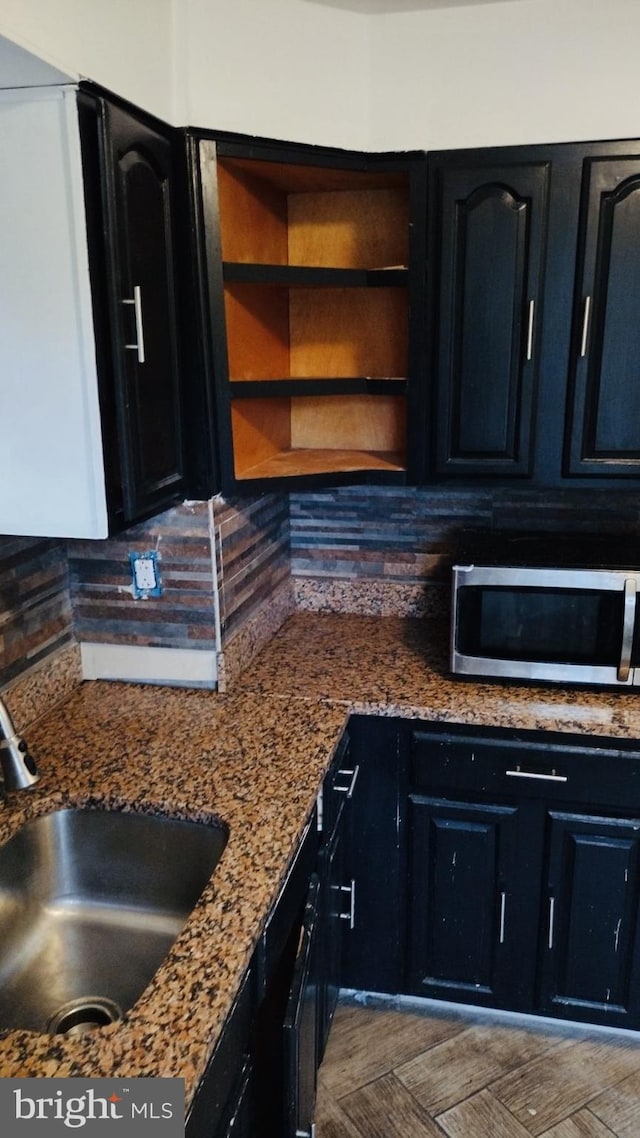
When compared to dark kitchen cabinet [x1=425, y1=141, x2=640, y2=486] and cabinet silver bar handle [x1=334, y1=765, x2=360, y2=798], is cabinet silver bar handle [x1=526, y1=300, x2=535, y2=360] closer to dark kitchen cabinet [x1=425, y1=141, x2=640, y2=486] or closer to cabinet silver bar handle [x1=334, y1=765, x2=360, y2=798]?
dark kitchen cabinet [x1=425, y1=141, x2=640, y2=486]

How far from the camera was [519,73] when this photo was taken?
70.6 inches

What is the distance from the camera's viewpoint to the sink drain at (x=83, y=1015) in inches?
50.6

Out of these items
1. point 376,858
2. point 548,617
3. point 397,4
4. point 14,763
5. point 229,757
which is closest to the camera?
point 14,763

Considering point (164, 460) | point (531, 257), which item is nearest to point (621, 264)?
point (531, 257)

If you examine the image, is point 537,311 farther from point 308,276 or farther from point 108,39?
point 108,39

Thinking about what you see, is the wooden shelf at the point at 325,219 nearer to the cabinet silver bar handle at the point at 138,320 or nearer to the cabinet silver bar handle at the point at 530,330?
the cabinet silver bar handle at the point at 530,330

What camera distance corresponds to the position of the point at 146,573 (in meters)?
1.90

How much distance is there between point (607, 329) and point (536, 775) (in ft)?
3.38

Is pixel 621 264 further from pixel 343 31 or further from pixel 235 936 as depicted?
pixel 235 936

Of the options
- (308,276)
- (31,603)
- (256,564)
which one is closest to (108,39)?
(308,276)

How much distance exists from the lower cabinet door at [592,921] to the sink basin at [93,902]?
0.89 metres

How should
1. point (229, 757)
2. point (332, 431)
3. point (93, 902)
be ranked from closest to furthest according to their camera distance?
point (93, 902), point (229, 757), point (332, 431)

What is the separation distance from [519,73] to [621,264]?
48 centimetres

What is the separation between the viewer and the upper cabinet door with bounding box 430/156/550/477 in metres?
1.82
